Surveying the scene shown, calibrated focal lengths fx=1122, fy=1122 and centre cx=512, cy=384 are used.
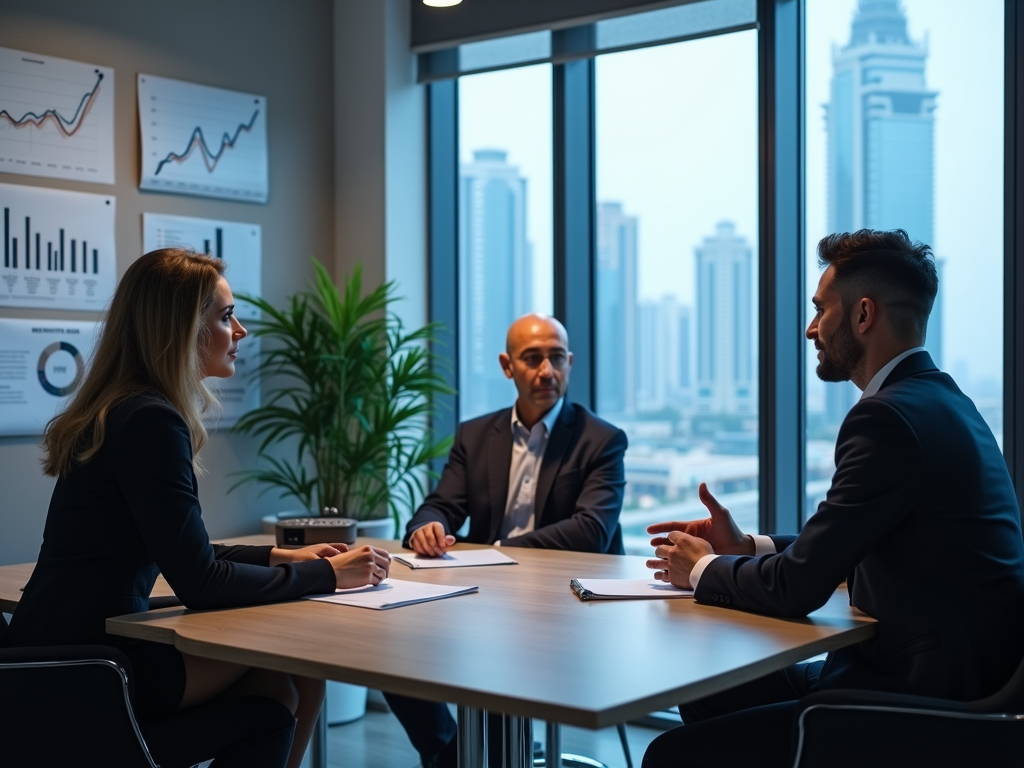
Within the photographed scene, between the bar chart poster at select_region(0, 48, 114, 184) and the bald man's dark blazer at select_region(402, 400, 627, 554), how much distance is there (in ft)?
6.01

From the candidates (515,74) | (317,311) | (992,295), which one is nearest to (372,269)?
(317,311)

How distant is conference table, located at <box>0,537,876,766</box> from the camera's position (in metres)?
1.68

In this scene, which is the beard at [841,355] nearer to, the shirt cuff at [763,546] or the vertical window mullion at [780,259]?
the shirt cuff at [763,546]

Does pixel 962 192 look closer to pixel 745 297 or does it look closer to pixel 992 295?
pixel 992 295

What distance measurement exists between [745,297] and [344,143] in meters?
2.05

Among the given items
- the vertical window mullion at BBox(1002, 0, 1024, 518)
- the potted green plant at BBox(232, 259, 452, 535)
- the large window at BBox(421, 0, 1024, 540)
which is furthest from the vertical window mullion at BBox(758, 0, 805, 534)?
the potted green plant at BBox(232, 259, 452, 535)

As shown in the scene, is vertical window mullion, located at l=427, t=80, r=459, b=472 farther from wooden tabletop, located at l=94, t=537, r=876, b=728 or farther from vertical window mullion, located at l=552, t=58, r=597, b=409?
wooden tabletop, located at l=94, t=537, r=876, b=728

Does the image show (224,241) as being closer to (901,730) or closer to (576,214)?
(576,214)

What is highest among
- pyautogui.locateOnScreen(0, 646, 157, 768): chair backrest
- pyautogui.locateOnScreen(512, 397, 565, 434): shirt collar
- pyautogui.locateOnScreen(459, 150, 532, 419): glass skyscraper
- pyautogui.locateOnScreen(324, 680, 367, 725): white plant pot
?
pyautogui.locateOnScreen(459, 150, 532, 419): glass skyscraper

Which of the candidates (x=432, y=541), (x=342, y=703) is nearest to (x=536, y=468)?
(x=432, y=541)

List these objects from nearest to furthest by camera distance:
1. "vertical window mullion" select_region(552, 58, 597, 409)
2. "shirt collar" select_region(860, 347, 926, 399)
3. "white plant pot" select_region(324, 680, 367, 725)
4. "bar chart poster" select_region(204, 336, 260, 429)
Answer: "shirt collar" select_region(860, 347, 926, 399)
"white plant pot" select_region(324, 680, 367, 725)
"bar chart poster" select_region(204, 336, 260, 429)
"vertical window mullion" select_region(552, 58, 597, 409)

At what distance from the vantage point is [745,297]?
177 inches

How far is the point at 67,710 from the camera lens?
2.11 metres

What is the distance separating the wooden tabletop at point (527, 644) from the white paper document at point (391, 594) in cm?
4
